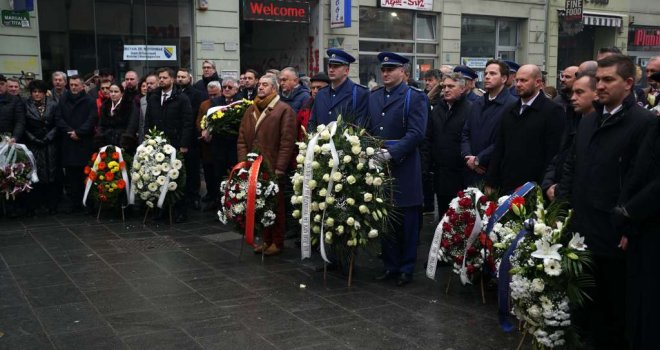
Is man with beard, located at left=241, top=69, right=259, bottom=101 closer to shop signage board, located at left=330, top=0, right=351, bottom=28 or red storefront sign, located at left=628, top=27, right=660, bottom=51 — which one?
shop signage board, located at left=330, top=0, right=351, bottom=28

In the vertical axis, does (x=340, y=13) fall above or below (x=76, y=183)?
above

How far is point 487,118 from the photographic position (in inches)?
291

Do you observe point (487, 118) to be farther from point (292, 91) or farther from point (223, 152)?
point (223, 152)

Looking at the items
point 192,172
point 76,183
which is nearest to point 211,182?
point 192,172

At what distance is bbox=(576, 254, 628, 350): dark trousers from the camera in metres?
4.86

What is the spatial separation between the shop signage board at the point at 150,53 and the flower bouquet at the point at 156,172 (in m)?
7.92

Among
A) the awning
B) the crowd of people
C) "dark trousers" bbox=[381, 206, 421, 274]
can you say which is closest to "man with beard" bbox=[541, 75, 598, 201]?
the crowd of people

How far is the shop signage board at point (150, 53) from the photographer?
1708 centimetres

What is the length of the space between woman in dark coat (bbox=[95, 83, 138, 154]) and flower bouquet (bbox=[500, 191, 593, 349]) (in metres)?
7.15

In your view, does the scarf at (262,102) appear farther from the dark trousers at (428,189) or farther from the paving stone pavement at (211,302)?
the dark trousers at (428,189)

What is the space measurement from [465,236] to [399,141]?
3.54 feet

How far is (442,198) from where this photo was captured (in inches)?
329

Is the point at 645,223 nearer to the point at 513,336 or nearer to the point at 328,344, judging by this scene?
the point at 513,336

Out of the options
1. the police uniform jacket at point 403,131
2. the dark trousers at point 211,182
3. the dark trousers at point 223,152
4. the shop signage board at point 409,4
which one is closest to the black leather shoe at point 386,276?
the police uniform jacket at point 403,131
